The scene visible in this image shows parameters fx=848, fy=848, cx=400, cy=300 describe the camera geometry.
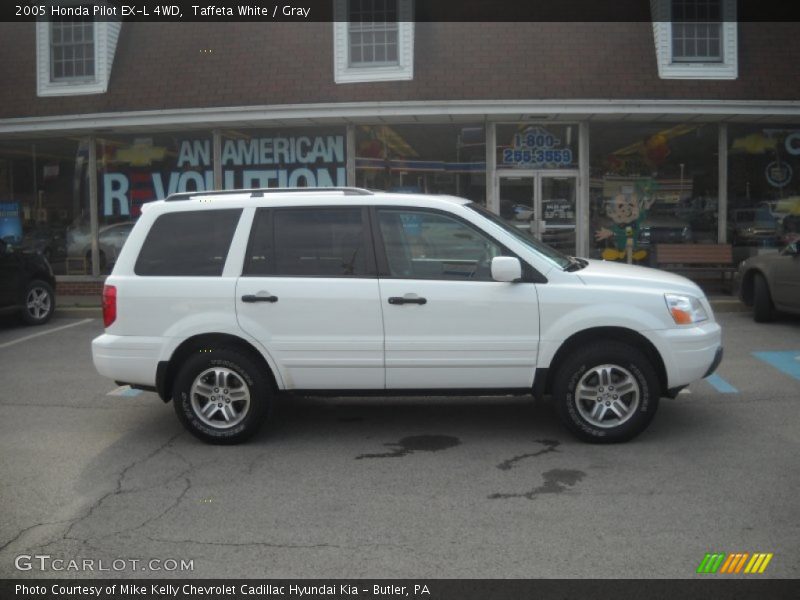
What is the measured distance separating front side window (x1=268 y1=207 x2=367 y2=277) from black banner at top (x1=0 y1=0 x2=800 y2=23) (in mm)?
9814

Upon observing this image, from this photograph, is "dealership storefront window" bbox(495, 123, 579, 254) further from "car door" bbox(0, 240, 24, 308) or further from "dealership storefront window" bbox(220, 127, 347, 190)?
"car door" bbox(0, 240, 24, 308)

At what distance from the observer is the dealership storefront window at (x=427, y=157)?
15.4 metres

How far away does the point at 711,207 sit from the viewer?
610 inches

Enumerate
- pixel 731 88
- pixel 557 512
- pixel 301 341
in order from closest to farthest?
pixel 557 512, pixel 301 341, pixel 731 88

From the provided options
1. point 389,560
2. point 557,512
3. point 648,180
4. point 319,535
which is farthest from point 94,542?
point 648,180

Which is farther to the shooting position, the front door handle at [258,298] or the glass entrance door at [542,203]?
the glass entrance door at [542,203]

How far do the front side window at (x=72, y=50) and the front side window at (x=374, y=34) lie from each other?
195 inches

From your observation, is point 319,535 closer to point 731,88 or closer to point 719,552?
point 719,552

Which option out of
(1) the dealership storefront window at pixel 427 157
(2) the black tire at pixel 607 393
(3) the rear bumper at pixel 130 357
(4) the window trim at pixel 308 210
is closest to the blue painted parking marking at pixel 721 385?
(2) the black tire at pixel 607 393

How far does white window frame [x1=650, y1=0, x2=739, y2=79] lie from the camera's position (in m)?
14.6

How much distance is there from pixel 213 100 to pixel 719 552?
1261 cm
